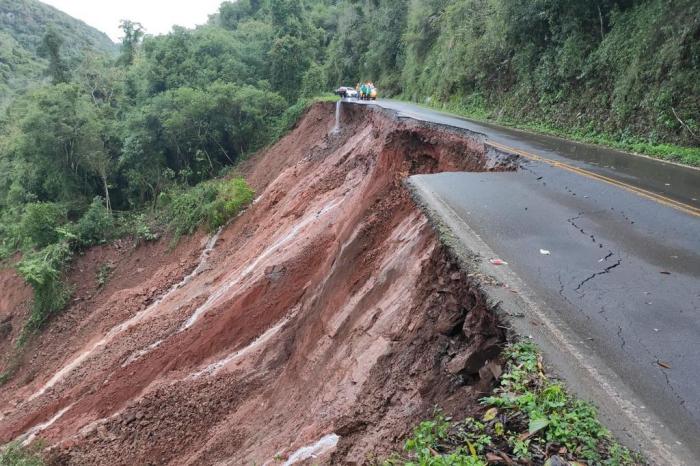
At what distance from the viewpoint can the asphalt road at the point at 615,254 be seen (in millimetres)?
3617

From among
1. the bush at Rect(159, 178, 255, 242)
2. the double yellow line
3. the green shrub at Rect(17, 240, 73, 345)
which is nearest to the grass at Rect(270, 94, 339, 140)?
the bush at Rect(159, 178, 255, 242)

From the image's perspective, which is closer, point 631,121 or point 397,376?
point 397,376

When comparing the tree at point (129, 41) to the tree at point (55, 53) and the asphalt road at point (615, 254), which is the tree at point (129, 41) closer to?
the tree at point (55, 53)

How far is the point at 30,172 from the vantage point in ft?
85.5

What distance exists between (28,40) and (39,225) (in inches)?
3922

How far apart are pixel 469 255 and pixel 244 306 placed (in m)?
6.90

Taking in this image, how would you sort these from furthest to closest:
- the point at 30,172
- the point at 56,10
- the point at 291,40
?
the point at 56,10, the point at 291,40, the point at 30,172

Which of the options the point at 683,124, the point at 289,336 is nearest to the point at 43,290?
the point at 289,336

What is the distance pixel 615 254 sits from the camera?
5559mm

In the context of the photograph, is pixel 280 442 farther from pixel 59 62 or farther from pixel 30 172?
pixel 59 62

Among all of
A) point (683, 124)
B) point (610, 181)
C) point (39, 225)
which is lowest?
point (39, 225)

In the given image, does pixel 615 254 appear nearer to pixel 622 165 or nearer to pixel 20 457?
pixel 622 165

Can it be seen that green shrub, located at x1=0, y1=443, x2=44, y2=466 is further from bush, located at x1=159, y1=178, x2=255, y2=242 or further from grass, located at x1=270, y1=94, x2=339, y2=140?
grass, located at x1=270, y1=94, x2=339, y2=140

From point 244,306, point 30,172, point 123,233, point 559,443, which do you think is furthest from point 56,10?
point 559,443
